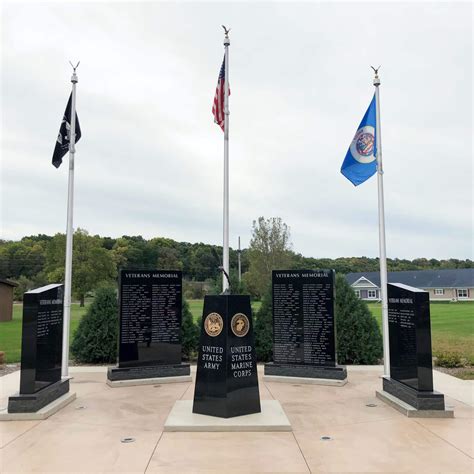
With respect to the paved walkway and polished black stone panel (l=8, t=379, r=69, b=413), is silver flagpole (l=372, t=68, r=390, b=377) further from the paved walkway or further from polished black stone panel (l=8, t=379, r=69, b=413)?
polished black stone panel (l=8, t=379, r=69, b=413)

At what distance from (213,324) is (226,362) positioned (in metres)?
0.62

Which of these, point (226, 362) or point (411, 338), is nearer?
point (226, 362)

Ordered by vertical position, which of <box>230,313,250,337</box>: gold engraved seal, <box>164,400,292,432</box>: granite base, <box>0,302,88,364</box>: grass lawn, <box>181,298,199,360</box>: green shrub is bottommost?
<box>0,302,88,364</box>: grass lawn

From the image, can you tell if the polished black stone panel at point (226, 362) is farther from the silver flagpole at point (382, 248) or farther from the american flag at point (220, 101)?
the american flag at point (220, 101)

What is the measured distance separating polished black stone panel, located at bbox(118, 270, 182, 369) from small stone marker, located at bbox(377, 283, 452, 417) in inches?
184

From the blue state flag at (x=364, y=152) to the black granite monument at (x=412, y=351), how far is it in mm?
2649

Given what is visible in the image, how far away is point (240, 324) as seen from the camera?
6.78m

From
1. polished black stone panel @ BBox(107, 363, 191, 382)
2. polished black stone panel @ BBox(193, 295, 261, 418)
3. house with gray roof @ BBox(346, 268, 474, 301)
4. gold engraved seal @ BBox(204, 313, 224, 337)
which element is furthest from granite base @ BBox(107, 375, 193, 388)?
house with gray roof @ BBox(346, 268, 474, 301)

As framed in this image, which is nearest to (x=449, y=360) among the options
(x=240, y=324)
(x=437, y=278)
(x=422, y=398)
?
(x=422, y=398)

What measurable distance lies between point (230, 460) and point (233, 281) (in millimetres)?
7042

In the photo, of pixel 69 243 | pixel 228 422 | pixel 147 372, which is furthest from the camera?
pixel 147 372

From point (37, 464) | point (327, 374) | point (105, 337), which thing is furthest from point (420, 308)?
point (105, 337)

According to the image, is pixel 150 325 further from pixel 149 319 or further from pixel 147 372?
pixel 147 372

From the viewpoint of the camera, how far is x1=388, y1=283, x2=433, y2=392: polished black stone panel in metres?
6.84
